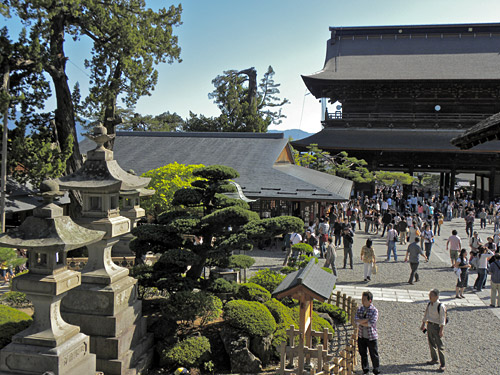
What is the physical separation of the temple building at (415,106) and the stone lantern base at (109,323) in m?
24.5

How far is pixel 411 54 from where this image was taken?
36.2m

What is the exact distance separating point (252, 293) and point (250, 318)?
1.35 metres

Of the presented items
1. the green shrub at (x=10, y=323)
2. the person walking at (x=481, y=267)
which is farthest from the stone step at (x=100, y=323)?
the person walking at (x=481, y=267)

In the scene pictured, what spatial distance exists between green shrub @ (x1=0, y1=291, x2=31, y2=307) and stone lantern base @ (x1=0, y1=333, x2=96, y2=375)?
387 centimetres

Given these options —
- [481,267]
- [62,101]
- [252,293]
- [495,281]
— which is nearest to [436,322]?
[252,293]

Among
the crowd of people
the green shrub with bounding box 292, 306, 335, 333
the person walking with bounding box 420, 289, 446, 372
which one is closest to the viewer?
the person walking with bounding box 420, 289, 446, 372

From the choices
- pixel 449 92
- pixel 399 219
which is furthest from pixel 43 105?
pixel 449 92

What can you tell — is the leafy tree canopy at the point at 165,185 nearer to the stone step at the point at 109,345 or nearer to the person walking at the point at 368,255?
the person walking at the point at 368,255

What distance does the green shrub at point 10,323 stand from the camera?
6.66 metres

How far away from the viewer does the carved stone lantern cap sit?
18.3 ft

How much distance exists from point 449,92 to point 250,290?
29.7 meters

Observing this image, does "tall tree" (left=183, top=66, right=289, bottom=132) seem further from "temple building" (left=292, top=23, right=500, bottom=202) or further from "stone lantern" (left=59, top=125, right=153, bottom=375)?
"stone lantern" (left=59, top=125, right=153, bottom=375)

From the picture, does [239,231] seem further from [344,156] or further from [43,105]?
[344,156]

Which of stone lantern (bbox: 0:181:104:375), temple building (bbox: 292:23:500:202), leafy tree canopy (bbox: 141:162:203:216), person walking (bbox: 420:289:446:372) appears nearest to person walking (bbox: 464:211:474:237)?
temple building (bbox: 292:23:500:202)
